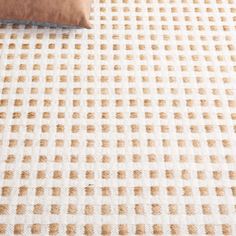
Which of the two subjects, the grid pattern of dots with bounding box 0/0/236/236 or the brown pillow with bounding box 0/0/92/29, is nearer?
the grid pattern of dots with bounding box 0/0/236/236

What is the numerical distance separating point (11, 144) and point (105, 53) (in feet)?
1.17

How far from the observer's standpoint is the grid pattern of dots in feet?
2.89

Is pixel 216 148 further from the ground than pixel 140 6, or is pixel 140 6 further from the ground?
pixel 140 6

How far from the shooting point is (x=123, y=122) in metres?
1.00

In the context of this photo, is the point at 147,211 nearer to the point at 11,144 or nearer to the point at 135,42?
the point at 11,144

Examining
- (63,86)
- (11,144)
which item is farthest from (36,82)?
(11,144)

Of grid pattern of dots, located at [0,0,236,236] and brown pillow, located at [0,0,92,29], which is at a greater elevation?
brown pillow, located at [0,0,92,29]

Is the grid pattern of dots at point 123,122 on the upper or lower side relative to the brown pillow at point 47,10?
lower

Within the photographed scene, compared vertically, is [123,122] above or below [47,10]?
below

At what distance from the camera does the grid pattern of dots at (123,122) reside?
88cm

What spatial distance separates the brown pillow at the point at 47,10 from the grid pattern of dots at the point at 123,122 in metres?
0.04

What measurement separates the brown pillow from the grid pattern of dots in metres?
0.04

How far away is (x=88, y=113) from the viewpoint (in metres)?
1.01

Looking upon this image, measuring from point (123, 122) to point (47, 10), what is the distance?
15.1 inches
